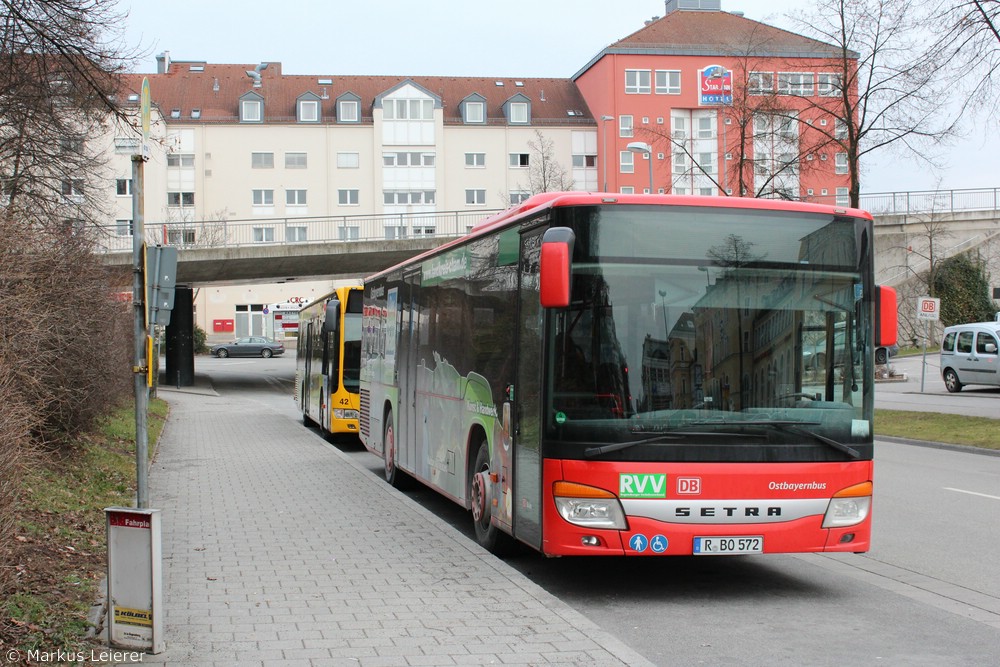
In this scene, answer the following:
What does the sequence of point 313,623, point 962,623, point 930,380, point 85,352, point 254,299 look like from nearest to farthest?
point 313,623, point 962,623, point 85,352, point 930,380, point 254,299

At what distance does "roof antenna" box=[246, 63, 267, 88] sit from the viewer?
255 feet

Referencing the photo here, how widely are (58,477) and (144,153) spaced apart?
18.6ft

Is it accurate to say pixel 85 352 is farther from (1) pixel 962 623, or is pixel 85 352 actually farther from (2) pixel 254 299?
(2) pixel 254 299

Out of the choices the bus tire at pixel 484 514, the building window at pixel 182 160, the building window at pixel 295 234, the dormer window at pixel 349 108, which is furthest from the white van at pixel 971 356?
the building window at pixel 182 160

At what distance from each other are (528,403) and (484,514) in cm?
175

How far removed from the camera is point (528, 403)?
802 cm

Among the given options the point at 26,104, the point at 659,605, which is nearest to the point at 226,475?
the point at 26,104

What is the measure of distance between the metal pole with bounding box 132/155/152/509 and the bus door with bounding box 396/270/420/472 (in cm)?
496

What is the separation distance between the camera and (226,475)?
15633mm

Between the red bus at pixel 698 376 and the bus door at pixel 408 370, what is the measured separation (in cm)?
484

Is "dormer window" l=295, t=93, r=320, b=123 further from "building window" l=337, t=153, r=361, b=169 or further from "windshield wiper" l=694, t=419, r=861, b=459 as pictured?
"windshield wiper" l=694, t=419, r=861, b=459

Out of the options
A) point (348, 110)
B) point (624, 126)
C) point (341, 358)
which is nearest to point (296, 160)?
point (348, 110)

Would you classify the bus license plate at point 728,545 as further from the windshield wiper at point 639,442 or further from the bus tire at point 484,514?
the bus tire at point 484,514

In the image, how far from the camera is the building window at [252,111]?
76625 millimetres
